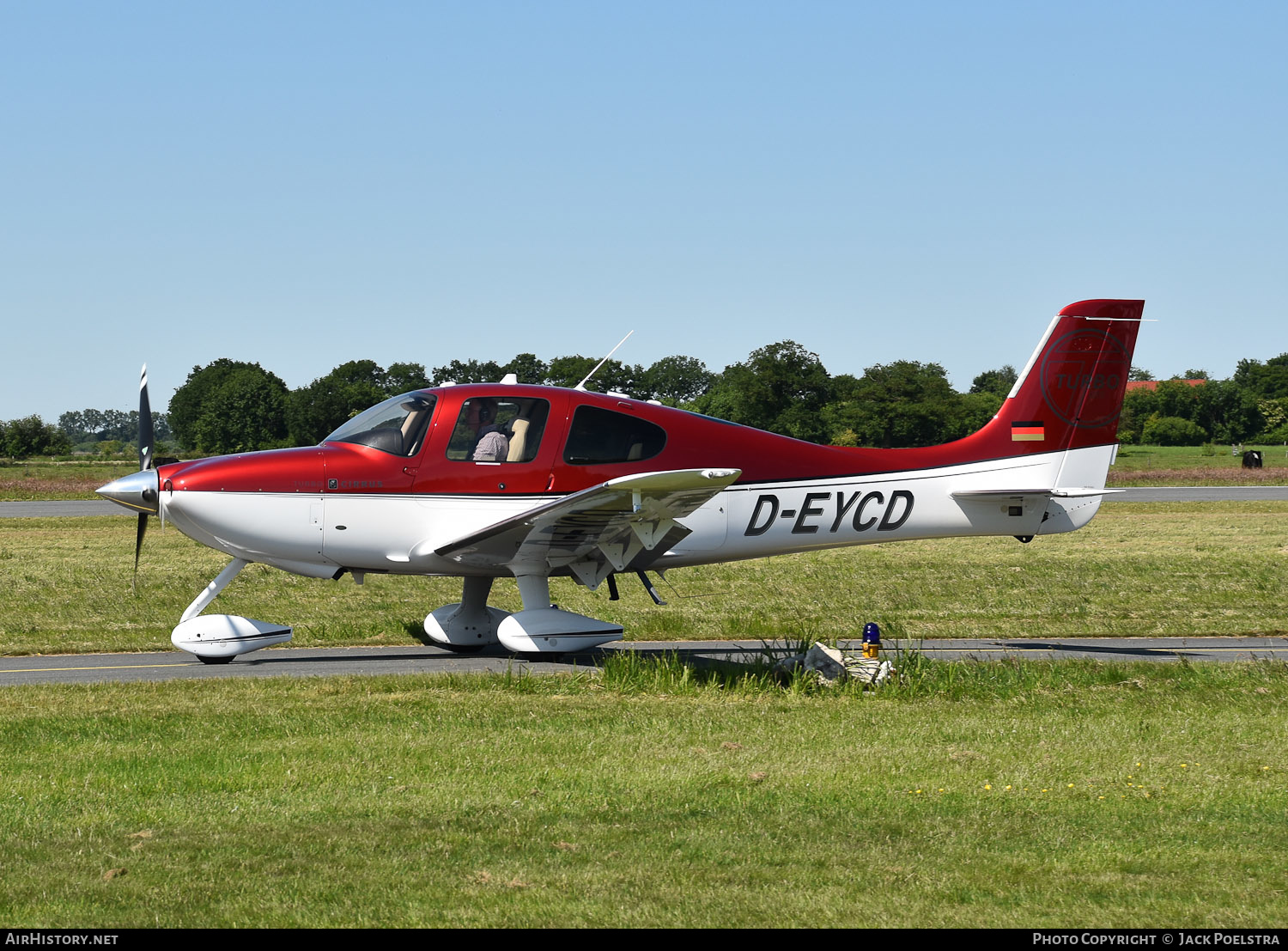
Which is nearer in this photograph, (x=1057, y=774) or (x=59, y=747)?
(x=1057, y=774)

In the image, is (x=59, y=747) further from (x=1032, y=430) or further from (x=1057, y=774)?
(x=1032, y=430)

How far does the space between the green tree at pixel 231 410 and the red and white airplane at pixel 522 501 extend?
30.5 meters

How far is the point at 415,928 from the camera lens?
4.84 metres

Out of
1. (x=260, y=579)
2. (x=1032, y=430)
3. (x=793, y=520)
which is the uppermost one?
(x=1032, y=430)

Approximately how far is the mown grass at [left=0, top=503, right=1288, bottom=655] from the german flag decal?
2.56 m

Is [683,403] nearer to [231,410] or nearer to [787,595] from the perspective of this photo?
[231,410]

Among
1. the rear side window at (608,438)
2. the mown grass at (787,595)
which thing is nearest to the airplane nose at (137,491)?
the mown grass at (787,595)

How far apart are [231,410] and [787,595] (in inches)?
1767

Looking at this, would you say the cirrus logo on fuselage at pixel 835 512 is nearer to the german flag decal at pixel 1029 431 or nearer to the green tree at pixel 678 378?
the german flag decal at pixel 1029 431

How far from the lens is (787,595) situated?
17.9m

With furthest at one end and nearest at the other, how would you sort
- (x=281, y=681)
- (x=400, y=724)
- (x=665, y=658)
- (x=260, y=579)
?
(x=260, y=579), (x=665, y=658), (x=281, y=681), (x=400, y=724)

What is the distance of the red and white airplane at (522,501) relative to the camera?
1143 centimetres
